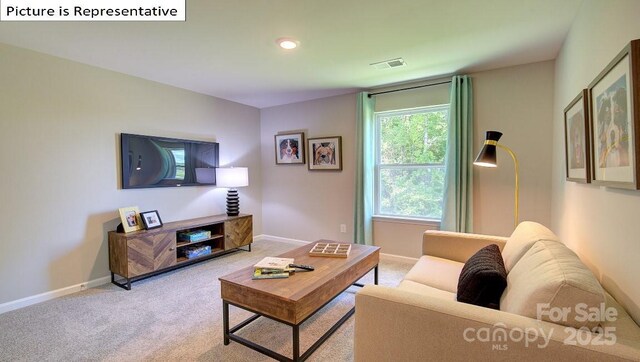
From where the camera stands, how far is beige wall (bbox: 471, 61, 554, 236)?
2.96 meters

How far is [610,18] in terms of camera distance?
143cm

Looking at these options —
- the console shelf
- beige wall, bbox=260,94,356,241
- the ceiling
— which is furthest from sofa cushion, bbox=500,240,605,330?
the console shelf

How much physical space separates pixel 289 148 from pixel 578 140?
3.64 meters

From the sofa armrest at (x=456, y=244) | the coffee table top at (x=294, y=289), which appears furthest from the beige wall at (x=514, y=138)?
the coffee table top at (x=294, y=289)

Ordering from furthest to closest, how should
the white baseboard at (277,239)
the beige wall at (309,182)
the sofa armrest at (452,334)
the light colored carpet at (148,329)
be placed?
the white baseboard at (277,239) < the beige wall at (309,182) < the light colored carpet at (148,329) < the sofa armrest at (452,334)

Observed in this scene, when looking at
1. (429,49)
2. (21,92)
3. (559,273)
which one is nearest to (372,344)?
(559,273)

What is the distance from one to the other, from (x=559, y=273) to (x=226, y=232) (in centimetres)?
364

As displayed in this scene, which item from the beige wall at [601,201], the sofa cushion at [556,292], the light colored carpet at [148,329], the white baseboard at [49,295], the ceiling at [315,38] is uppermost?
the ceiling at [315,38]

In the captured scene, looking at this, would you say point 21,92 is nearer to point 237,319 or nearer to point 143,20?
point 143,20

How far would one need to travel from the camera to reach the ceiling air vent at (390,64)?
2.97 m

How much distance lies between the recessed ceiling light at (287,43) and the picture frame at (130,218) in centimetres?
245

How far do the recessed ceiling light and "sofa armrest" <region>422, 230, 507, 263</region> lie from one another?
2104 mm

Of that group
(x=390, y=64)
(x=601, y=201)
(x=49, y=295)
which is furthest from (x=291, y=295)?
(x=49, y=295)

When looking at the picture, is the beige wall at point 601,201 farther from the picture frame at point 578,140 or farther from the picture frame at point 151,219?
the picture frame at point 151,219
